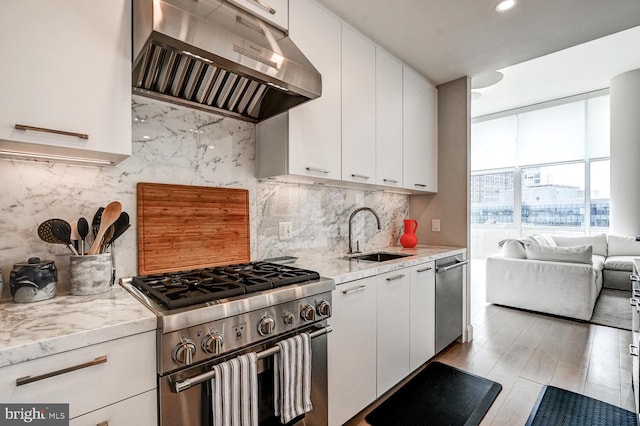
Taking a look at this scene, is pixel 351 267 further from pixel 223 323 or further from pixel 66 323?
pixel 66 323

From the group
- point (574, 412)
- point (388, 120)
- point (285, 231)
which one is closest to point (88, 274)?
point (285, 231)

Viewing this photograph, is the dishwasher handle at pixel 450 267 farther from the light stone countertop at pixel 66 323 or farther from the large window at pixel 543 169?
the large window at pixel 543 169

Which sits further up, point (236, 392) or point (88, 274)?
point (88, 274)

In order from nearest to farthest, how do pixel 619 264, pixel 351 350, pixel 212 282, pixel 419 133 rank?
pixel 212 282, pixel 351 350, pixel 419 133, pixel 619 264

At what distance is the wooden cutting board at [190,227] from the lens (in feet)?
5.09

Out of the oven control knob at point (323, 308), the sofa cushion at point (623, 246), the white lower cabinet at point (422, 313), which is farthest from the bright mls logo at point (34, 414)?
the sofa cushion at point (623, 246)

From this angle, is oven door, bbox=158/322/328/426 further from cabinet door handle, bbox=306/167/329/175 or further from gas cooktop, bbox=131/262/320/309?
cabinet door handle, bbox=306/167/329/175

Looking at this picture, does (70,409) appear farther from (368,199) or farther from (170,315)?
(368,199)

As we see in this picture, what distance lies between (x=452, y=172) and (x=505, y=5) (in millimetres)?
1435

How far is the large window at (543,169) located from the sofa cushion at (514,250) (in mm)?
2855

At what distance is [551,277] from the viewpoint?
371cm

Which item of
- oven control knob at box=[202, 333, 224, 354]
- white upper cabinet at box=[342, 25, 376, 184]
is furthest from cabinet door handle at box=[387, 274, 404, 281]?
oven control knob at box=[202, 333, 224, 354]

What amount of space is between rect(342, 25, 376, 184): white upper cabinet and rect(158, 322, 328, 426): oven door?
1.13 metres

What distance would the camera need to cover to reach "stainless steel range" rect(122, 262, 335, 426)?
1008 millimetres
